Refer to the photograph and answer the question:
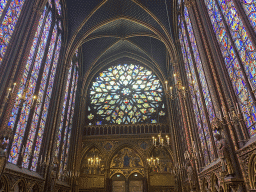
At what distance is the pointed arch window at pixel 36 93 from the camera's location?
37.2 feet

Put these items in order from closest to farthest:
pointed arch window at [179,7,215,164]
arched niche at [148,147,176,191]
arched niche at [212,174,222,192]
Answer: arched niche at [212,174,222,192] → pointed arch window at [179,7,215,164] → arched niche at [148,147,176,191]

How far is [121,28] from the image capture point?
22234mm

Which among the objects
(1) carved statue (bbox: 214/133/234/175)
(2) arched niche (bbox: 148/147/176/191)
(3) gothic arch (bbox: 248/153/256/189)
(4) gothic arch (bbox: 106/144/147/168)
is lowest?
(3) gothic arch (bbox: 248/153/256/189)

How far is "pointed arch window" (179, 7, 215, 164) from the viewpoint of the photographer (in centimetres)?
1114

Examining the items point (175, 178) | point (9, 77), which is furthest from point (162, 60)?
point (9, 77)

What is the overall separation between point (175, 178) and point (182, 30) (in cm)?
1245

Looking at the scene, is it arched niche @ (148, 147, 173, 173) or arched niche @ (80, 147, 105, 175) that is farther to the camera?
arched niche @ (80, 147, 105, 175)

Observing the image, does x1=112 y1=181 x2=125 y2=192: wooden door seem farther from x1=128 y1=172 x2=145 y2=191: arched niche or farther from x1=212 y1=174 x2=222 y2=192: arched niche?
x1=212 y1=174 x2=222 y2=192: arched niche

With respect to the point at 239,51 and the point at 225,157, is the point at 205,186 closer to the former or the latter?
the point at 225,157

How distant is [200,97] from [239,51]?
4412 millimetres

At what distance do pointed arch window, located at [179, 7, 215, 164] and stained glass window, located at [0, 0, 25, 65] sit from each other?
28.5 ft

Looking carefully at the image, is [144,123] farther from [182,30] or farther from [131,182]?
[182,30]

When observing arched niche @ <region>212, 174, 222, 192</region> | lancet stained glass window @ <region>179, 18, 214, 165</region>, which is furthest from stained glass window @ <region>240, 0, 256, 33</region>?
arched niche @ <region>212, 174, 222, 192</region>

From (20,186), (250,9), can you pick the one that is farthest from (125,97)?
(250,9)
